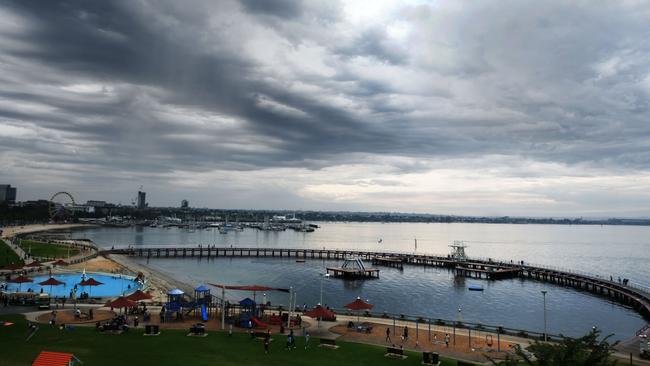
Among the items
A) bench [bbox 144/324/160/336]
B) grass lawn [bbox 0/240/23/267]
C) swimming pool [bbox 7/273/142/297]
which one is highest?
bench [bbox 144/324/160/336]

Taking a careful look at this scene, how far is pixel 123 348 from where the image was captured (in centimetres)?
2948

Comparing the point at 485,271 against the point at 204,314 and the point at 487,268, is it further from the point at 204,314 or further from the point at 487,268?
the point at 204,314

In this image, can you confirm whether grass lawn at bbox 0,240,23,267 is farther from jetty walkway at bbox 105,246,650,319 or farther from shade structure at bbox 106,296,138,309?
shade structure at bbox 106,296,138,309

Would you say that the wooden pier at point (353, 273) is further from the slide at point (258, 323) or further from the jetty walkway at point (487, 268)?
the slide at point (258, 323)

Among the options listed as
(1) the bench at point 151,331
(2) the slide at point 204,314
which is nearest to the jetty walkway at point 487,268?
(2) the slide at point 204,314

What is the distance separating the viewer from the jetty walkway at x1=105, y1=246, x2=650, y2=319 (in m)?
76.7

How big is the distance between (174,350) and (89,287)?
4085 cm

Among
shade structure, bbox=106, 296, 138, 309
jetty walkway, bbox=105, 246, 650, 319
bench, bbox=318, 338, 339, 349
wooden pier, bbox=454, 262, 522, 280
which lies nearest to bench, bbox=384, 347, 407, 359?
bench, bbox=318, 338, 339, 349

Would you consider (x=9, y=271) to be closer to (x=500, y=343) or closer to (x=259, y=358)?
(x=259, y=358)

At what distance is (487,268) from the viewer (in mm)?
110750

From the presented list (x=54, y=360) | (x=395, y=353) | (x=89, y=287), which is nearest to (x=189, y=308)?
(x=54, y=360)

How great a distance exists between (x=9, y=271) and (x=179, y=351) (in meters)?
51.8

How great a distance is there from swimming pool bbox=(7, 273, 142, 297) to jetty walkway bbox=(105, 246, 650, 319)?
153ft

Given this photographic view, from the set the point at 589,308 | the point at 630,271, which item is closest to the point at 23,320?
the point at 589,308
